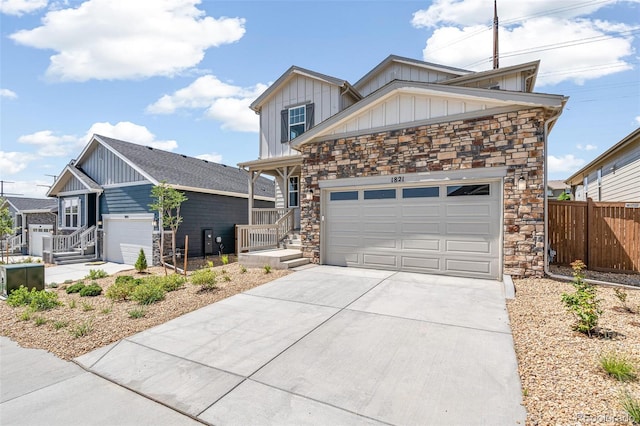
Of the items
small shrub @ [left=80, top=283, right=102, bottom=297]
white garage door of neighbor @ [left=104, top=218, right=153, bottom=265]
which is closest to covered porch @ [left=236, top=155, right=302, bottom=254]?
small shrub @ [left=80, top=283, right=102, bottom=297]

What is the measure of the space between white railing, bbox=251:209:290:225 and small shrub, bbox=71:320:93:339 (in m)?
6.92

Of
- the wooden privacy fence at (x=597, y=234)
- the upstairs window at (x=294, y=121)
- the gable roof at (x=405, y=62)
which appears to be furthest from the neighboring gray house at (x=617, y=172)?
the upstairs window at (x=294, y=121)

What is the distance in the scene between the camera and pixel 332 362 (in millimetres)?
3699

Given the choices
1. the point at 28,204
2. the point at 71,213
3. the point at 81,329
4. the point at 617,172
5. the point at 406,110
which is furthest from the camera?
the point at 28,204

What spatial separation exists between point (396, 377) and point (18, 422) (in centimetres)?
371

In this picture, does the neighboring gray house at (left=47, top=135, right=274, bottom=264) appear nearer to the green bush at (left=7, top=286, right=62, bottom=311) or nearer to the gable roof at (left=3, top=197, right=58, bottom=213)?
the gable roof at (left=3, top=197, right=58, bottom=213)

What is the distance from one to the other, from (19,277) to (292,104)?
400 inches

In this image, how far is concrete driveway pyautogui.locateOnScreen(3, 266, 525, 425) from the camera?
9.34ft

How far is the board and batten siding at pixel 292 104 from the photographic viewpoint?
11.9 m

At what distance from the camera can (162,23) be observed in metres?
8.05

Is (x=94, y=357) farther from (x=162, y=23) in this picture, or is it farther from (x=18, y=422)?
(x=162, y=23)

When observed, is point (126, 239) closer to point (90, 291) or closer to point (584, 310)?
point (90, 291)

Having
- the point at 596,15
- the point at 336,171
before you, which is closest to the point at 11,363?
the point at 336,171

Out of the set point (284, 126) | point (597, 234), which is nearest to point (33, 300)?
point (284, 126)
